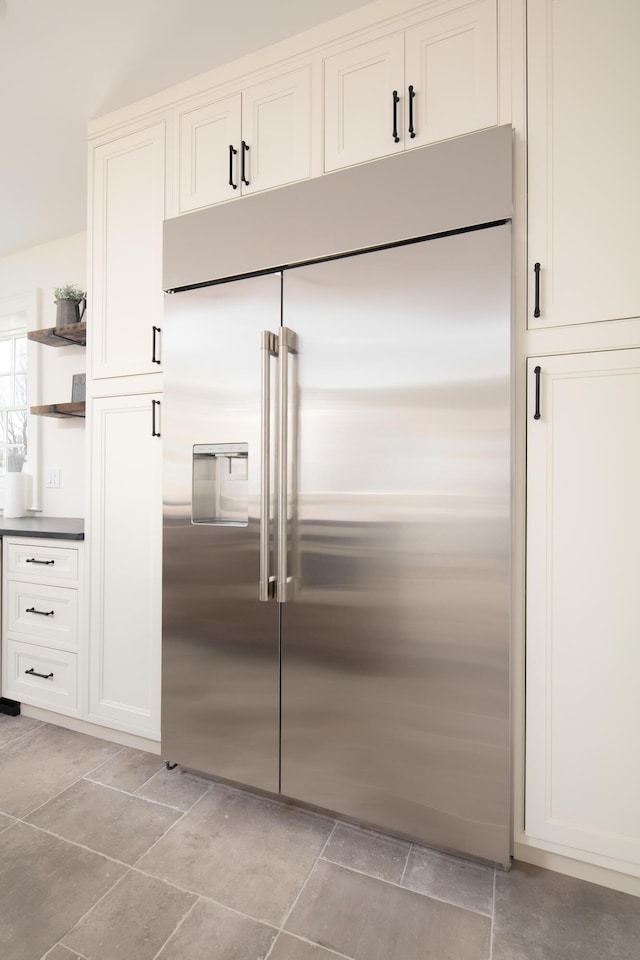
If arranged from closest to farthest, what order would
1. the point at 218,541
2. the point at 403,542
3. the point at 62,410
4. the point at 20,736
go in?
the point at 403,542 < the point at 218,541 < the point at 20,736 < the point at 62,410

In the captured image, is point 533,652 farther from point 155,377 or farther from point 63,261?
point 63,261

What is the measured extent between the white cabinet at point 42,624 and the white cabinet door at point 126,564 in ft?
0.45

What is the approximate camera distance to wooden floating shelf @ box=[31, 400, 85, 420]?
9.04 ft

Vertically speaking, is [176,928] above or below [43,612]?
below

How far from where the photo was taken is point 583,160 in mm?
1408

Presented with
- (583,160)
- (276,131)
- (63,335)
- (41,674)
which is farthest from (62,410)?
(583,160)

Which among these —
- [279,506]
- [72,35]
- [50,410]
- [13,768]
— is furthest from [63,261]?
[13,768]

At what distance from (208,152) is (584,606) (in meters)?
2.11

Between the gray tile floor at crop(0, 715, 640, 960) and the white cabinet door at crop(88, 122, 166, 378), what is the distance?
168cm

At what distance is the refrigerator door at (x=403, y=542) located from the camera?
56.2 inches

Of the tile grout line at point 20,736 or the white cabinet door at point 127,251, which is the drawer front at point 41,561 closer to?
the tile grout line at point 20,736

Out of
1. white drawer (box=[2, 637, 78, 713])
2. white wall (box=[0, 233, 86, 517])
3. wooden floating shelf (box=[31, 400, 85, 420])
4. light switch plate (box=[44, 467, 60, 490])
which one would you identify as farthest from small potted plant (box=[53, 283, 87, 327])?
white drawer (box=[2, 637, 78, 713])

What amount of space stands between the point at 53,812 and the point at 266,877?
82cm

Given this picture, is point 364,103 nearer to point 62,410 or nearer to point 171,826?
point 62,410
